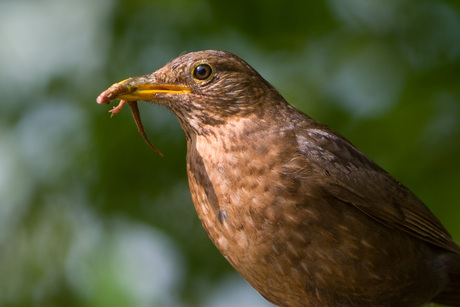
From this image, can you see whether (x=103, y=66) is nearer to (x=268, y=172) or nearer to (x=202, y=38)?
(x=202, y=38)

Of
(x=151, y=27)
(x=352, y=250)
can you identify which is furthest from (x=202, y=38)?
(x=352, y=250)

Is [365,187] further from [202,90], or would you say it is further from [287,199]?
[202,90]

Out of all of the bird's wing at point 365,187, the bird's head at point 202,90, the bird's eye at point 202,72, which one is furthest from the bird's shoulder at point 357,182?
the bird's eye at point 202,72

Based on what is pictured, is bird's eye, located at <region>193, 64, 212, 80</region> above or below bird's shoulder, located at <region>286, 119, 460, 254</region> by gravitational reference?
above

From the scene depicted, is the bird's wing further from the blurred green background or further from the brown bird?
the blurred green background

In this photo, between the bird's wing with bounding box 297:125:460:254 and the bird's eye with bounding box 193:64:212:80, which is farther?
the bird's eye with bounding box 193:64:212:80

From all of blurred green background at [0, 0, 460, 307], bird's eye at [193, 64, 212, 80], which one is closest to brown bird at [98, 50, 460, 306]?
bird's eye at [193, 64, 212, 80]
